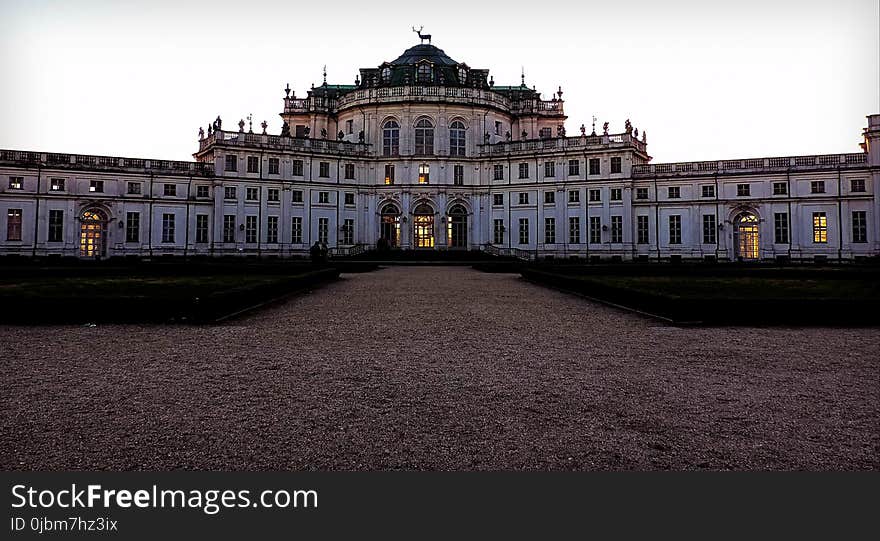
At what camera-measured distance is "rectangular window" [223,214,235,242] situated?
5209 cm

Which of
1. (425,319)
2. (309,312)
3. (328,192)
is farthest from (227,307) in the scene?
(328,192)

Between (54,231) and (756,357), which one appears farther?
(54,231)

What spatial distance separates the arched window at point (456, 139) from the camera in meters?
57.9

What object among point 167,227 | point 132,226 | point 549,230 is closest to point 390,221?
point 549,230

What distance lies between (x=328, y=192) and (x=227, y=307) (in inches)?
1753

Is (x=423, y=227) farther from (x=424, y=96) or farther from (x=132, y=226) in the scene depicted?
(x=132, y=226)

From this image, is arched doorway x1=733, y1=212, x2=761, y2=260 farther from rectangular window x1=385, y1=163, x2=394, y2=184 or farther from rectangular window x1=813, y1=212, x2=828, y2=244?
rectangular window x1=385, y1=163, x2=394, y2=184

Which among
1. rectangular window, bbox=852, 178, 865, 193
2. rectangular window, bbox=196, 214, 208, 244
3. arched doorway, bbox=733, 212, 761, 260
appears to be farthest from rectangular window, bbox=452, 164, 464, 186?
rectangular window, bbox=852, 178, 865, 193

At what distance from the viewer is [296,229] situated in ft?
179

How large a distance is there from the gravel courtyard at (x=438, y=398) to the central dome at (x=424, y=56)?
182 feet

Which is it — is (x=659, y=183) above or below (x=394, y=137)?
below

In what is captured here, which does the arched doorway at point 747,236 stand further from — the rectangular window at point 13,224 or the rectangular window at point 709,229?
the rectangular window at point 13,224

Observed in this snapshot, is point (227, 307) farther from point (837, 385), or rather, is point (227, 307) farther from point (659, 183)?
point (659, 183)

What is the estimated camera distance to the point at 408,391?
6.10 meters
